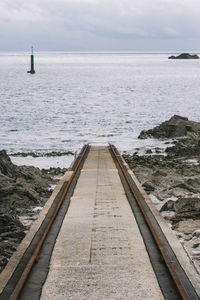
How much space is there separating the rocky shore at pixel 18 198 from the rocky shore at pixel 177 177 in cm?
407

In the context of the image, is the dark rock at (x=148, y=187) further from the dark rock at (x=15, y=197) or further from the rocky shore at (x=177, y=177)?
the dark rock at (x=15, y=197)

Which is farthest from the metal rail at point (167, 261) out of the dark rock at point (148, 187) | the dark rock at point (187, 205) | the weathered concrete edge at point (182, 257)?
the dark rock at point (148, 187)

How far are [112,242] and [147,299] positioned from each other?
9.99 feet

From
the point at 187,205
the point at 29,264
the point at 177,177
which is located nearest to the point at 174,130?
the point at 177,177

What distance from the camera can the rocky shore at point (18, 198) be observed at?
1198 cm

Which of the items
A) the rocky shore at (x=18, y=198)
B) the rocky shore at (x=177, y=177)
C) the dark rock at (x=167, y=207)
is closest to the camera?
the rocky shore at (x=18, y=198)

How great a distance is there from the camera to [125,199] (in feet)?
50.5

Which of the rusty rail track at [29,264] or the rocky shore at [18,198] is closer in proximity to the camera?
the rusty rail track at [29,264]

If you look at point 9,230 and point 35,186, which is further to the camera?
point 35,186

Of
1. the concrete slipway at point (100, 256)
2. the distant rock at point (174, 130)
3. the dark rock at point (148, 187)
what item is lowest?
the distant rock at point (174, 130)

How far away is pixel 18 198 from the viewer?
17094mm

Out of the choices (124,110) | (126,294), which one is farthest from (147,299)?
(124,110)

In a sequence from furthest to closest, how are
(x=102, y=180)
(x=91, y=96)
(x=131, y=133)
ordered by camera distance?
(x=91, y=96) < (x=131, y=133) < (x=102, y=180)

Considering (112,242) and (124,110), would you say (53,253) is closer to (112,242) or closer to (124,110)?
(112,242)
